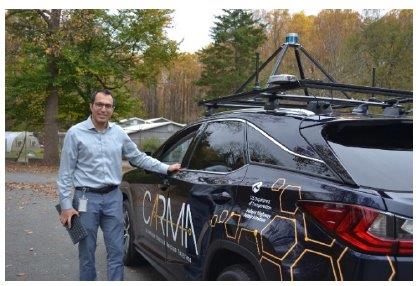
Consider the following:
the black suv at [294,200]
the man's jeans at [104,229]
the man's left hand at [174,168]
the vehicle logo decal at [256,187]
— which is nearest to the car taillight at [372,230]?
the black suv at [294,200]

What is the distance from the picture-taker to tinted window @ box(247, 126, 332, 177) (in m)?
2.61

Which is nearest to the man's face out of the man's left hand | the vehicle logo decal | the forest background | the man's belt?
the man's belt

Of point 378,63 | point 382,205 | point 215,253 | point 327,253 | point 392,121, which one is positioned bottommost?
point 215,253

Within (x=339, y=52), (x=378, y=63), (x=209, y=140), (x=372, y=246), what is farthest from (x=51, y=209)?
(x=378, y=63)

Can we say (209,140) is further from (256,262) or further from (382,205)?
(382,205)

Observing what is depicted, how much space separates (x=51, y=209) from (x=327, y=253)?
8.09 meters

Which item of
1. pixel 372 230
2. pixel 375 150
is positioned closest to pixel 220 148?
pixel 375 150

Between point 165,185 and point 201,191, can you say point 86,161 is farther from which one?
point 201,191

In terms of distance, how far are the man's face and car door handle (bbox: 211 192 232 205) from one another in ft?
4.27

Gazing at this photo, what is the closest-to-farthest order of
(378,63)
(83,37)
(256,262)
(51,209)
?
(256,262), (51,209), (83,37), (378,63)

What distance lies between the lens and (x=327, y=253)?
2348 mm

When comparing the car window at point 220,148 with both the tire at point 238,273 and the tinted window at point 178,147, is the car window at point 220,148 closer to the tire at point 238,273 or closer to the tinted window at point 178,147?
the tinted window at point 178,147

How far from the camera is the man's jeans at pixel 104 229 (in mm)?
3898

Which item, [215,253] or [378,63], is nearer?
[215,253]
